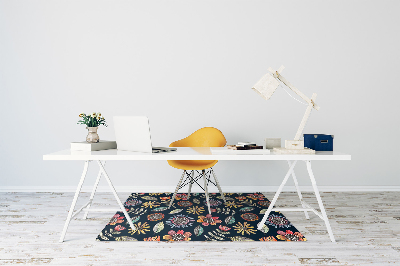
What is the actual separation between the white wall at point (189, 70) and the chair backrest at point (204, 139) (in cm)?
37

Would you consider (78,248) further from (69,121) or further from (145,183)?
(69,121)

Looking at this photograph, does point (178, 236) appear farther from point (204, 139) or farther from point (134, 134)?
point (204, 139)

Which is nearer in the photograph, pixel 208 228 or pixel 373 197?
pixel 208 228

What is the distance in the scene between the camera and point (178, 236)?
6.84 ft

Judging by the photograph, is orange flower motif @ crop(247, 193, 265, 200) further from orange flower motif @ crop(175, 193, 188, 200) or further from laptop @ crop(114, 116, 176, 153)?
laptop @ crop(114, 116, 176, 153)

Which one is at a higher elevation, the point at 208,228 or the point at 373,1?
the point at 373,1

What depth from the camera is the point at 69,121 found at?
341 centimetres

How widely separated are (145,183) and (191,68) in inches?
60.8

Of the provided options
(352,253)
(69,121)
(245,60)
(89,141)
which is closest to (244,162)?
(245,60)

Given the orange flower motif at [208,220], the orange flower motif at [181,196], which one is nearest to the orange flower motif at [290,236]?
the orange flower motif at [208,220]

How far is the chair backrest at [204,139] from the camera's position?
298 centimetres

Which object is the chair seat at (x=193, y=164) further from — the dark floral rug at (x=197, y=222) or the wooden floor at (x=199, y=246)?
the wooden floor at (x=199, y=246)

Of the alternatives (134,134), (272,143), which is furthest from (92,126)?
(272,143)

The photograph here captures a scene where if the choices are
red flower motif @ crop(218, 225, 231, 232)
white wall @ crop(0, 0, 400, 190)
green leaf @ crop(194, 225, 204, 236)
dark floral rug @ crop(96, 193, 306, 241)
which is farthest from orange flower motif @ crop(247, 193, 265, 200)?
green leaf @ crop(194, 225, 204, 236)
